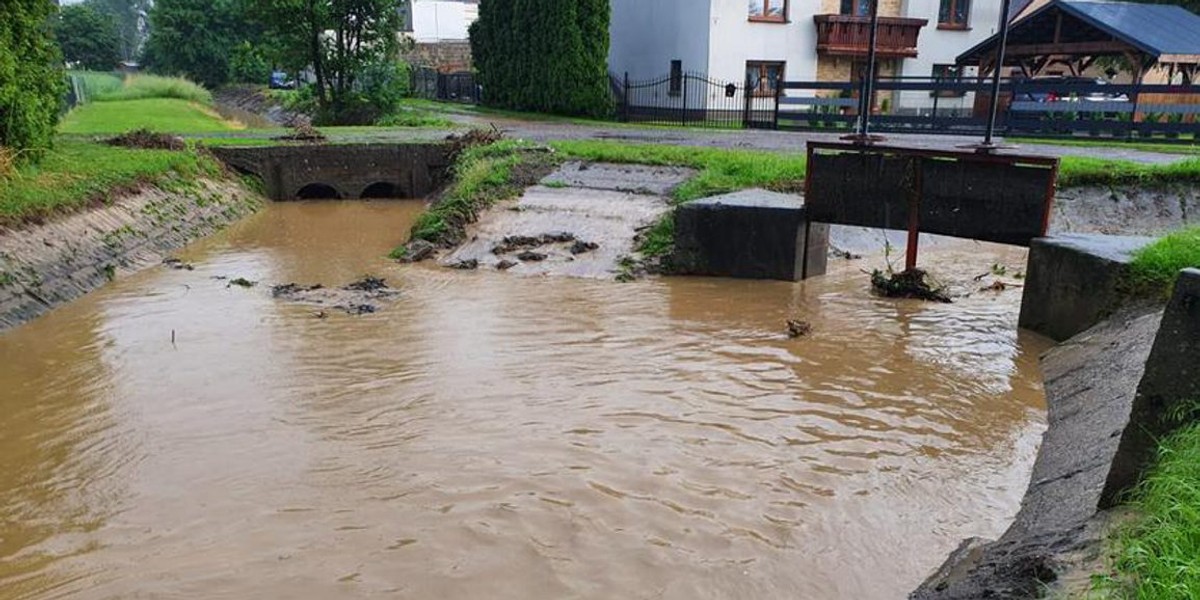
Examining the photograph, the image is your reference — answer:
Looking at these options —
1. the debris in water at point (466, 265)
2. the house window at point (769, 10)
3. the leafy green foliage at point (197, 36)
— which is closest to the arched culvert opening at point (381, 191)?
the debris in water at point (466, 265)

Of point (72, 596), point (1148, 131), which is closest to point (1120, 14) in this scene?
point (1148, 131)

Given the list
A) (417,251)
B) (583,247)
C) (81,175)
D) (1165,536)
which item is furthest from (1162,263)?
(81,175)

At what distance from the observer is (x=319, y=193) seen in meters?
19.1

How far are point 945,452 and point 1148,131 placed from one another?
17558 millimetres

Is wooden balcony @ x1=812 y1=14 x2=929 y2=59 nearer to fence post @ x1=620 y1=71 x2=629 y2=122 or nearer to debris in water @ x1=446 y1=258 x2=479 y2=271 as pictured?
fence post @ x1=620 y1=71 x2=629 y2=122

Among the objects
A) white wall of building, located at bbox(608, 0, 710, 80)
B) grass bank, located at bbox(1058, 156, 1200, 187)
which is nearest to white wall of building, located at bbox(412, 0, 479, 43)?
white wall of building, located at bbox(608, 0, 710, 80)

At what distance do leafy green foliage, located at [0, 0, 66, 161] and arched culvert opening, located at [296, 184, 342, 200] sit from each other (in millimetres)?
5609

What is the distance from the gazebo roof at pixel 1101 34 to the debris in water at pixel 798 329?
61.1 feet

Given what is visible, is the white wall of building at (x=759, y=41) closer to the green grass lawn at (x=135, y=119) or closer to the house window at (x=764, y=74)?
the house window at (x=764, y=74)

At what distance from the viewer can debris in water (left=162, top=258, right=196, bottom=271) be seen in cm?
1215

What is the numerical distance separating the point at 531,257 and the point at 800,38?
22.2m

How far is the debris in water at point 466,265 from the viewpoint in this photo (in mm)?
11945

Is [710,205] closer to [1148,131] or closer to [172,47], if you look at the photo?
[1148,131]

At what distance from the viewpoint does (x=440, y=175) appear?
1861cm
